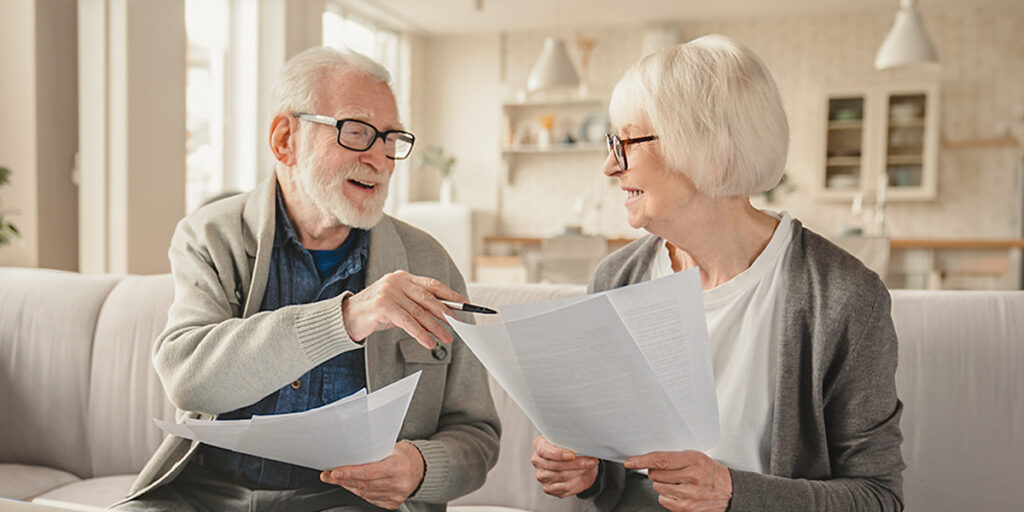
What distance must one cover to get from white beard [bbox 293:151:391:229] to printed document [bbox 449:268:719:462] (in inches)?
19.6

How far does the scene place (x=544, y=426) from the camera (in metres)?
0.93

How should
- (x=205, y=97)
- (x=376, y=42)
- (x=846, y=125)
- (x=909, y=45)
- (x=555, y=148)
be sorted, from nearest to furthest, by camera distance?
(x=909, y=45), (x=205, y=97), (x=846, y=125), (x=376, y=42), (x=555, y=148)

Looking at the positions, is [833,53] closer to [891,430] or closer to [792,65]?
[792,65]

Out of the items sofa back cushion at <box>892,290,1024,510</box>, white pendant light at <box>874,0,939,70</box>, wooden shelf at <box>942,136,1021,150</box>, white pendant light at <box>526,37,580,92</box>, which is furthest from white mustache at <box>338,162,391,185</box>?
wooden shelf at <box>942,136,1021,150</box>

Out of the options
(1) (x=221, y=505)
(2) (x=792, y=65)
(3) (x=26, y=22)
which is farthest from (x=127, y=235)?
(2) (x=792, y=65)

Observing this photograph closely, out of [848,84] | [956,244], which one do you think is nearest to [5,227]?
[956,244]

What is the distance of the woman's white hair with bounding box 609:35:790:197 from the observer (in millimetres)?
1089

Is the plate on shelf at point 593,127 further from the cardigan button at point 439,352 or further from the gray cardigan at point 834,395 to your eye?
the gray cardigan at point 834,395

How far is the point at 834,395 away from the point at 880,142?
18.4ft

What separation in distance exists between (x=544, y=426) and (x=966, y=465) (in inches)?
36.8

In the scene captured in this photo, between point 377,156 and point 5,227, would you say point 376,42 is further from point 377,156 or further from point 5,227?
point 377,156

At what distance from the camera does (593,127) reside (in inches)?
263

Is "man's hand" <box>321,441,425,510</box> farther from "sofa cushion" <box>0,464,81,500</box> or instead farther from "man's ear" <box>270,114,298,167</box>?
"sofa cushion" <box>0,464,81,500</box>

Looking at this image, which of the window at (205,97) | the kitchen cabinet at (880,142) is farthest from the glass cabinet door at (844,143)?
the window at (205,97)
